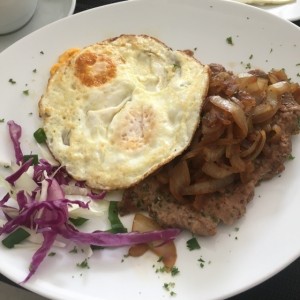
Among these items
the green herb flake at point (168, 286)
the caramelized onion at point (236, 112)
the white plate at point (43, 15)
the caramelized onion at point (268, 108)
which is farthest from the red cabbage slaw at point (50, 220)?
the white plate at point (43, 15)

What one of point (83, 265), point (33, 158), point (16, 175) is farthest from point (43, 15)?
point (83, 265)

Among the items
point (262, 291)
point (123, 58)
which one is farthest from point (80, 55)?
point (262, 291)

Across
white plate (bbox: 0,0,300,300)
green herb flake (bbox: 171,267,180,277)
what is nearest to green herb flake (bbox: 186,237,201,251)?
white plate (bbox: 0,0,300,300)

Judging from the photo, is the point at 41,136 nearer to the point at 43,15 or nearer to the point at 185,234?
the point at 185,234

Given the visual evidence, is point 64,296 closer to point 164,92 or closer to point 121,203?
point 121,203

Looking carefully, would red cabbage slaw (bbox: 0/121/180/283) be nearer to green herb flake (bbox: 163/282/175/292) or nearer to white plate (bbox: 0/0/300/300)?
white plate (bbox: 0/0/300/300)

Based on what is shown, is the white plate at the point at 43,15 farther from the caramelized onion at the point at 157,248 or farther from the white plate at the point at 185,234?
the caramelized onion at the point at 157,248
